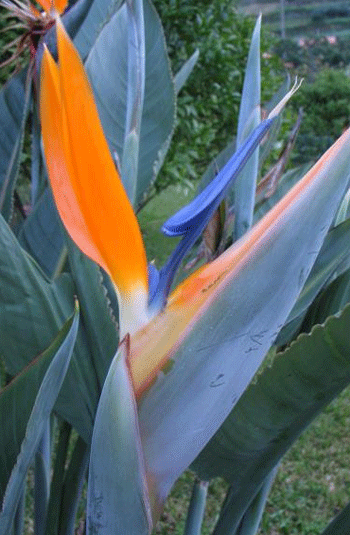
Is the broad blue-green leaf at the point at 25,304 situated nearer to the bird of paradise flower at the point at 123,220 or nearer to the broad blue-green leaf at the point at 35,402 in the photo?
the broad blue-green leaf at the point at 35,402

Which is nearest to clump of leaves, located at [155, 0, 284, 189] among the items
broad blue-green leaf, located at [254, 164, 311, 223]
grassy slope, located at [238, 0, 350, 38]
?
broad blue-green leaf, located at [254, 164, 311, 223]

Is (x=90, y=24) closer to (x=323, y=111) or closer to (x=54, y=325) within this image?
(x=54, y=325)

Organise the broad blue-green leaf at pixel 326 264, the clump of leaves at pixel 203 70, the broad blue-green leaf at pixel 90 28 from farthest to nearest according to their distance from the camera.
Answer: the clump of leaves at pixel 203 70 → the broad blue-green leaf at pixel 90 28 → the broad blue-green leaf at pixel 326 264

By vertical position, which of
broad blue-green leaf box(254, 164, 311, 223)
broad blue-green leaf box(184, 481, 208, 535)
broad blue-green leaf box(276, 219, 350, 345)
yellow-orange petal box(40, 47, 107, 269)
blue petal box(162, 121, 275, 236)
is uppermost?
yellow-orange petal box(40, 47, 107, 269)

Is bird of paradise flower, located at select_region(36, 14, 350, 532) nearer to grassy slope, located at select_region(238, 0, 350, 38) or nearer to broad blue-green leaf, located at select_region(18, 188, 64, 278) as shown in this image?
broad blue-green leaf, located at select_region(18, 188, 64, 278)

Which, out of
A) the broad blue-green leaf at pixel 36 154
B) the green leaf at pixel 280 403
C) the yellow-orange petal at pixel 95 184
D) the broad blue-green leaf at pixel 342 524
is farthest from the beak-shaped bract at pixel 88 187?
the broad blue-green leaf at pixel 36 154

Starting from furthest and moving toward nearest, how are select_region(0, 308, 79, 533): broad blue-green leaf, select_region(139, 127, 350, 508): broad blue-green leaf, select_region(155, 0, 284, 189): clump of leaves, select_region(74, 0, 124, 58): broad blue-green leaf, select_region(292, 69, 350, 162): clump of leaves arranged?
select_region(292, 69, 350, 162): clump of leaves → select_region(155, 0, 284, 189): clump of leaves → select_region(74, 0, 124, 58): broad blue-green leaf → select_region(0, 308, 79, 533): broad blue-green leaf → select_region(139, 127, 350, 508): broad blue-green leaf

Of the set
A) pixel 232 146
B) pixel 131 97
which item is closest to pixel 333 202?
pixel 131 97

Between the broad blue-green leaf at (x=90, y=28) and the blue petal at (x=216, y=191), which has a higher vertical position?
the blue petal at (x=216, y=191)
